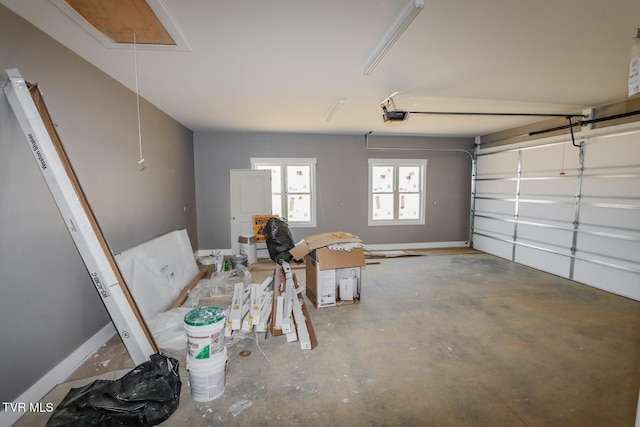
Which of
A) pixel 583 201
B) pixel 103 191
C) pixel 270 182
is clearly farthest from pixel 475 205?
pixel 103 191

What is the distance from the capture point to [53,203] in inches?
85.2

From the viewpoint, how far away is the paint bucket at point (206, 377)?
1.90 m

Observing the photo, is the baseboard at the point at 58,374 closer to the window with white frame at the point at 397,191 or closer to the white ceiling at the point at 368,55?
the white ceiling at the point at 368,55

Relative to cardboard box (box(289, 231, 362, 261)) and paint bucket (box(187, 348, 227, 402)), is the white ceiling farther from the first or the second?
paint bucket (box(187, 348, 227, 402))

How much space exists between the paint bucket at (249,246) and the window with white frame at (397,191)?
2743 millimetres

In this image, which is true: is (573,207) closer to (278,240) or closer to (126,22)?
(278,240)

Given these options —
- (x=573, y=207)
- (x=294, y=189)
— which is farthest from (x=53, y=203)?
(x=573, y=207)

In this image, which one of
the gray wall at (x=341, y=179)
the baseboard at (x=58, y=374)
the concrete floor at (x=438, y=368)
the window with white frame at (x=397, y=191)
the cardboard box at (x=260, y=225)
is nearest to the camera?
the baseboard at (x=58, y=374)

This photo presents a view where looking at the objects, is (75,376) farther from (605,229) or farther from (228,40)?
(605,229)

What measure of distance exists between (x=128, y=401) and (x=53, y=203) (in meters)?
1.59

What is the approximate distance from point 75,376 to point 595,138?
6.80 meters

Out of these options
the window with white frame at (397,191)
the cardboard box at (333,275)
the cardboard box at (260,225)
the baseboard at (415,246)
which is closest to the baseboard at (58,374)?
the cardboard box at (333,275)

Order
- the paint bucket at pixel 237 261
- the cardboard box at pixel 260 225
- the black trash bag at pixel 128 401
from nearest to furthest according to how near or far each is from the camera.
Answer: the black trash bag at pixel 128 401 < the paint bucket at pixel 237 261 < the cardboard box at pixel 260 225

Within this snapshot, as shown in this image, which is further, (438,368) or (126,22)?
(438,368)
